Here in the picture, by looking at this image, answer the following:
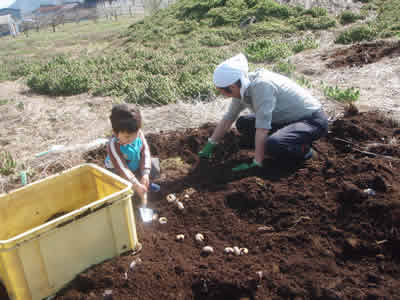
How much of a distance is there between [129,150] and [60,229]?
1242 mm

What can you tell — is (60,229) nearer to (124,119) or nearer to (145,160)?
(124,119)

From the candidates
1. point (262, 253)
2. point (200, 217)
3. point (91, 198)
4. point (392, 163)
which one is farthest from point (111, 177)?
Answer: point (392, 163)

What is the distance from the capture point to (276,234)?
8.42 ft

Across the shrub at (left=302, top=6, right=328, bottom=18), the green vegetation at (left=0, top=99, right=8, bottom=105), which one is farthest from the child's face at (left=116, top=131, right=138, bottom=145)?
the shrub at (left=302, top=6, right=328, bottom=18)

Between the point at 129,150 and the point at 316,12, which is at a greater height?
the point at 316,12

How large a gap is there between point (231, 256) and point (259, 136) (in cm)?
123

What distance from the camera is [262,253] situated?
2436 mm

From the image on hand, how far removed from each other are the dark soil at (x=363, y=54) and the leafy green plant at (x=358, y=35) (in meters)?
1.23

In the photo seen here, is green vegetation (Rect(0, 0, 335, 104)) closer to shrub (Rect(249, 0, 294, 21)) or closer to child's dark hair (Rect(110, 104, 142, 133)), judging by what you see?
shrub (Rect(249, 0, 294, 21))

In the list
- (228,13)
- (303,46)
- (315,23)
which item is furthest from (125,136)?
(228,13)

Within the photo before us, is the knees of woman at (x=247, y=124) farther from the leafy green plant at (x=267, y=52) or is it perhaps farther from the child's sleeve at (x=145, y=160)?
the leafy green plant at (x=267, y=52)

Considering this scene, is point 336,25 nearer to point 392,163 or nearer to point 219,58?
point 219,58

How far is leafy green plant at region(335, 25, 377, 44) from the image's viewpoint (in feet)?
28.4

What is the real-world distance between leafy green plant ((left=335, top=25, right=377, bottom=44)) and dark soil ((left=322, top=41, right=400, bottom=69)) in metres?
1.23
